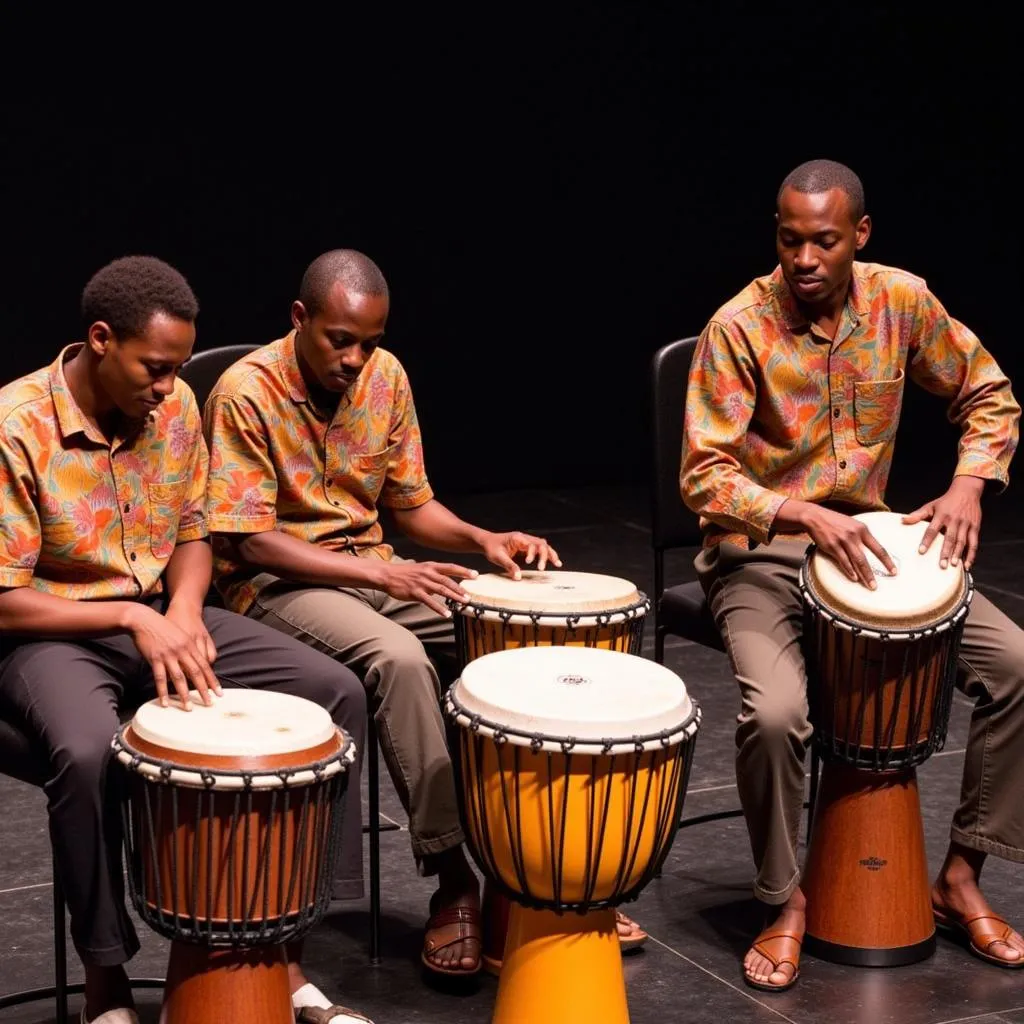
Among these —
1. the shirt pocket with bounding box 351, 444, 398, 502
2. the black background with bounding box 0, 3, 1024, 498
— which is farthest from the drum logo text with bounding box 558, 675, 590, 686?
the black background with bounding box 0, 3, 1024, 498

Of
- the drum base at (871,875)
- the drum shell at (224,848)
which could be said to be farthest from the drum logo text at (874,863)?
the drum shell at (224,848)

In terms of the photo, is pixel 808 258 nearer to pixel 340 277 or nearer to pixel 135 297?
pixel 340 277

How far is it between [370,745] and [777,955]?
2.83ft

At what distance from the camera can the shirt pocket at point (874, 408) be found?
4.00 metres

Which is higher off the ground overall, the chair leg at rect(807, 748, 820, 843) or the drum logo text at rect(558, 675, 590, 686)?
the drum logo text at rect(558, 675, 590, 686)

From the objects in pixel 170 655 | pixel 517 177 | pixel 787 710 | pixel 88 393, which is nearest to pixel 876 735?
pixel 787 710

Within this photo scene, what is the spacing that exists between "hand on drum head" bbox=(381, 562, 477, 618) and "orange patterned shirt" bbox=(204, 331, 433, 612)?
243 millimetres

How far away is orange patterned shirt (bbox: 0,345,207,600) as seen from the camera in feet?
10.8

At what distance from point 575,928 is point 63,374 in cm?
130

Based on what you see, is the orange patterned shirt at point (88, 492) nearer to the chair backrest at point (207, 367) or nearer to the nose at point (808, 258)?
the chair backrest at point (207, 367)

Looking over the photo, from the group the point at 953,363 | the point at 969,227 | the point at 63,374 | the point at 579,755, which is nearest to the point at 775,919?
the point at 579,755

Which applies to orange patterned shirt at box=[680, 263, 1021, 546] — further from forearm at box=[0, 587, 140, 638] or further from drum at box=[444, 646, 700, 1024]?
forearm at box=[0, 587, 140, 638]

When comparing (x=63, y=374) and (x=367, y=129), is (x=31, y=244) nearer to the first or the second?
(x=367, y=129)

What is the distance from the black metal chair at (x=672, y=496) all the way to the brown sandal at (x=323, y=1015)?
1.08m
